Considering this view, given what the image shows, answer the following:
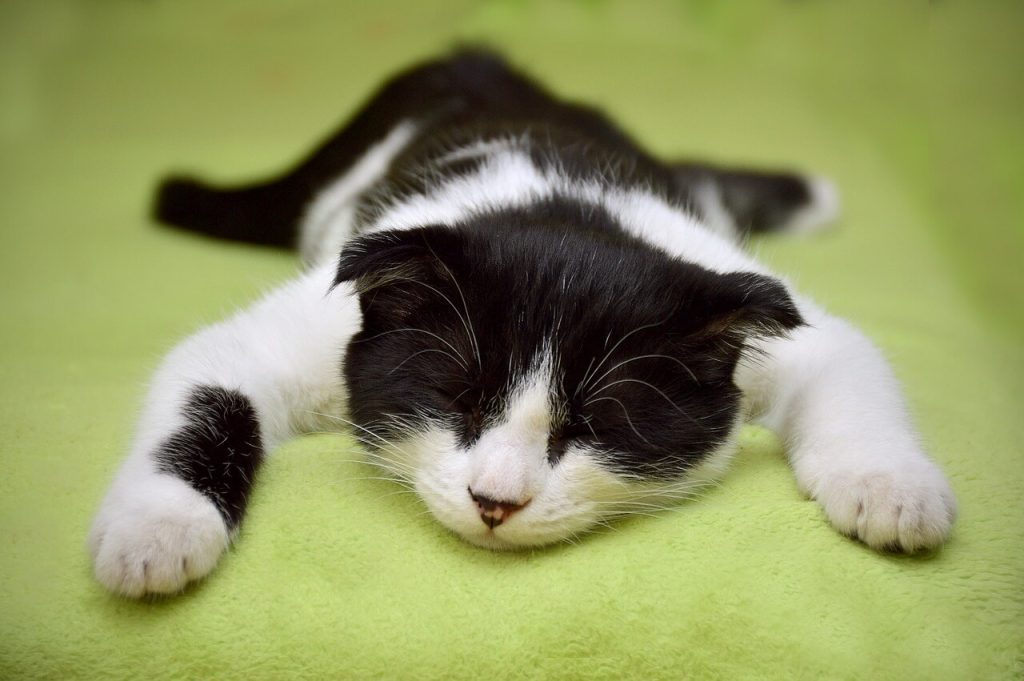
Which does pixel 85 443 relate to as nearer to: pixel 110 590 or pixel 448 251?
pixel 110 590

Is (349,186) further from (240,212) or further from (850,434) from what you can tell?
(850,434)

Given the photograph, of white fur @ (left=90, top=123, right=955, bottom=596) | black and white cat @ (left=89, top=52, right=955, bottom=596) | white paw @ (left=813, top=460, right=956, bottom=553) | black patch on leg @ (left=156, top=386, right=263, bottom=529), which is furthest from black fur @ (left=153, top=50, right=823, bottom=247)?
white paw @ (left=813, top=460, right=956, bottom=553)

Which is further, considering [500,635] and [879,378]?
[879,378]

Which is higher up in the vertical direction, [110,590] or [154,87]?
[110,590]

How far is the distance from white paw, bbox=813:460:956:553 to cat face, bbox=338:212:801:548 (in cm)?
20

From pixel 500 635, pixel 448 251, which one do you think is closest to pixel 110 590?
pixel 500 635

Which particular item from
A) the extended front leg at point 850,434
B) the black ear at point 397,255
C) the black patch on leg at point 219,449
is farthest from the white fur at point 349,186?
the extended front leg at point 850,434

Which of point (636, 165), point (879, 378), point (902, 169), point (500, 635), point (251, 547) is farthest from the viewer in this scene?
point (902, 169)

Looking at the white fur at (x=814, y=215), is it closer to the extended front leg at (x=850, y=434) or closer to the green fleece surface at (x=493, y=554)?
the green fleece surface at (x=493, y=554)

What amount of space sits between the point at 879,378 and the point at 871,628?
50 cm

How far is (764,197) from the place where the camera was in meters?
2.84

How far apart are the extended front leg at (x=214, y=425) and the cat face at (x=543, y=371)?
0.16 m

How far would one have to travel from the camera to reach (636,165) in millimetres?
2170

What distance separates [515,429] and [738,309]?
1.17ft
